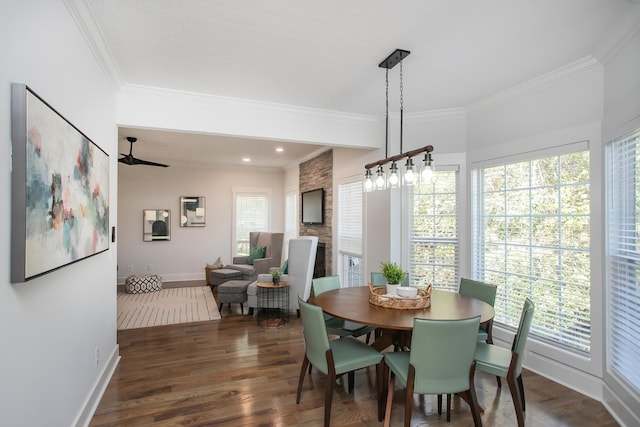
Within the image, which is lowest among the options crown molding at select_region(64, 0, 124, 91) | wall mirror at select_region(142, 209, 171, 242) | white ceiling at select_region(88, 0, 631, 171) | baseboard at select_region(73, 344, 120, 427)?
baseboard at select_region(73, 344, 120, 427)

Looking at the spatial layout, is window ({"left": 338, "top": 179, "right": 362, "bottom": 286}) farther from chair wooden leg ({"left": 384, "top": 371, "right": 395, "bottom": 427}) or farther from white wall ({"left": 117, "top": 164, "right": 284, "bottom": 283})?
white wall ({"left": 117, "top": 164, "right": 284, "bottom": 283})

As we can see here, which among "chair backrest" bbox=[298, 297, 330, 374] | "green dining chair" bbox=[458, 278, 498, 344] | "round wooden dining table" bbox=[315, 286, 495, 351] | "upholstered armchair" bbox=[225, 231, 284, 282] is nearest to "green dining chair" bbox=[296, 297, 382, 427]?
"chair backrest" bbox=[298, 297, 330, 374]

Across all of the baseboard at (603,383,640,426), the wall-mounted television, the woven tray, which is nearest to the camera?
the baseboard at (603,383,640,426)

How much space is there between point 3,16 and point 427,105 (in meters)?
3.53

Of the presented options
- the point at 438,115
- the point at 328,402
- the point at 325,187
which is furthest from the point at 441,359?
the point at 325,187

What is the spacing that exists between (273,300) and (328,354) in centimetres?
264

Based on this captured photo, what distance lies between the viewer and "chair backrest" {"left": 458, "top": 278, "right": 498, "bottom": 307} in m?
2.96

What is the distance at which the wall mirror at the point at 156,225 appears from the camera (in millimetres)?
7461

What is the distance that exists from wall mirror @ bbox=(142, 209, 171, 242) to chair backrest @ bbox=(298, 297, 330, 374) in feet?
20.2

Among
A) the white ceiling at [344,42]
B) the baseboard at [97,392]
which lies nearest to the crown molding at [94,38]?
the white ceiling at [344,42]

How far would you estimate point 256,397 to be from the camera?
2660 mm

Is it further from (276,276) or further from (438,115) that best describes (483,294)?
(276,276)

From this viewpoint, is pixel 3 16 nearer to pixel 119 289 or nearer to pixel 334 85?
pixel 334 85

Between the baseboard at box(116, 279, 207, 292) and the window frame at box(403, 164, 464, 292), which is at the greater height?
the window frame at box(403, 164, 464, 292)
